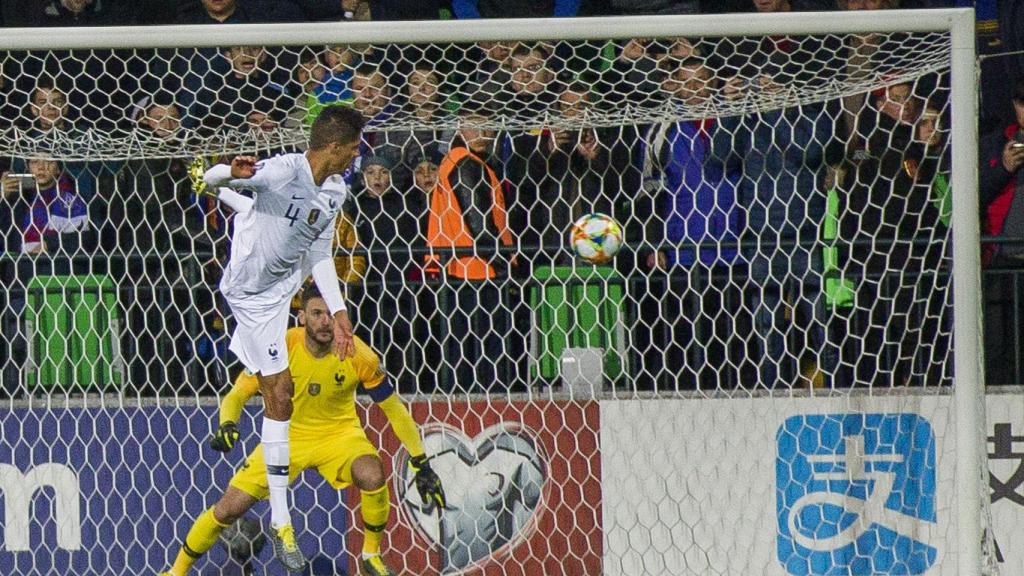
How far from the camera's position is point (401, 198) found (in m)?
6.79

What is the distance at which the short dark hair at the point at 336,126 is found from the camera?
5.88 metres

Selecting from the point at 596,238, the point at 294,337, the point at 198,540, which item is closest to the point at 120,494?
the point at 198,540

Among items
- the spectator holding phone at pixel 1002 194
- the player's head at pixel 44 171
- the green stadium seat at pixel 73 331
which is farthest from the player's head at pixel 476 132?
the spectator holding phone at pixel 1002 194

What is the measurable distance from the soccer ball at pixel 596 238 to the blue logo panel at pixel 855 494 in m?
1.03

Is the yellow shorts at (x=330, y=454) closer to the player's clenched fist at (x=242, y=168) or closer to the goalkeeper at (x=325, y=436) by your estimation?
the goalkeeper at (x=325, y=436)

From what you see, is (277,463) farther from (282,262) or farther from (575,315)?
(575,315)

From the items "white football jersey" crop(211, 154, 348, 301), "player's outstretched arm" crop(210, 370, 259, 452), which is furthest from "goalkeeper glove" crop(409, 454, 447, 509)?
"white football jersey" crop(211, 154, 348, 301)

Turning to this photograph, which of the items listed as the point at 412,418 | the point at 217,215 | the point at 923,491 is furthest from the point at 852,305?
the point at 217,215

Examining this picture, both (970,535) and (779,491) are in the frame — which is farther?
(779,491)

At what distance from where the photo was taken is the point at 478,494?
687 cm

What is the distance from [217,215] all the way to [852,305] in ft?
8.40

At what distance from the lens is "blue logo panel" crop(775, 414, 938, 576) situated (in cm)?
659

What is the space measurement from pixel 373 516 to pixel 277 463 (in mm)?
649

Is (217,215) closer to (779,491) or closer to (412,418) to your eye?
(412,418)
